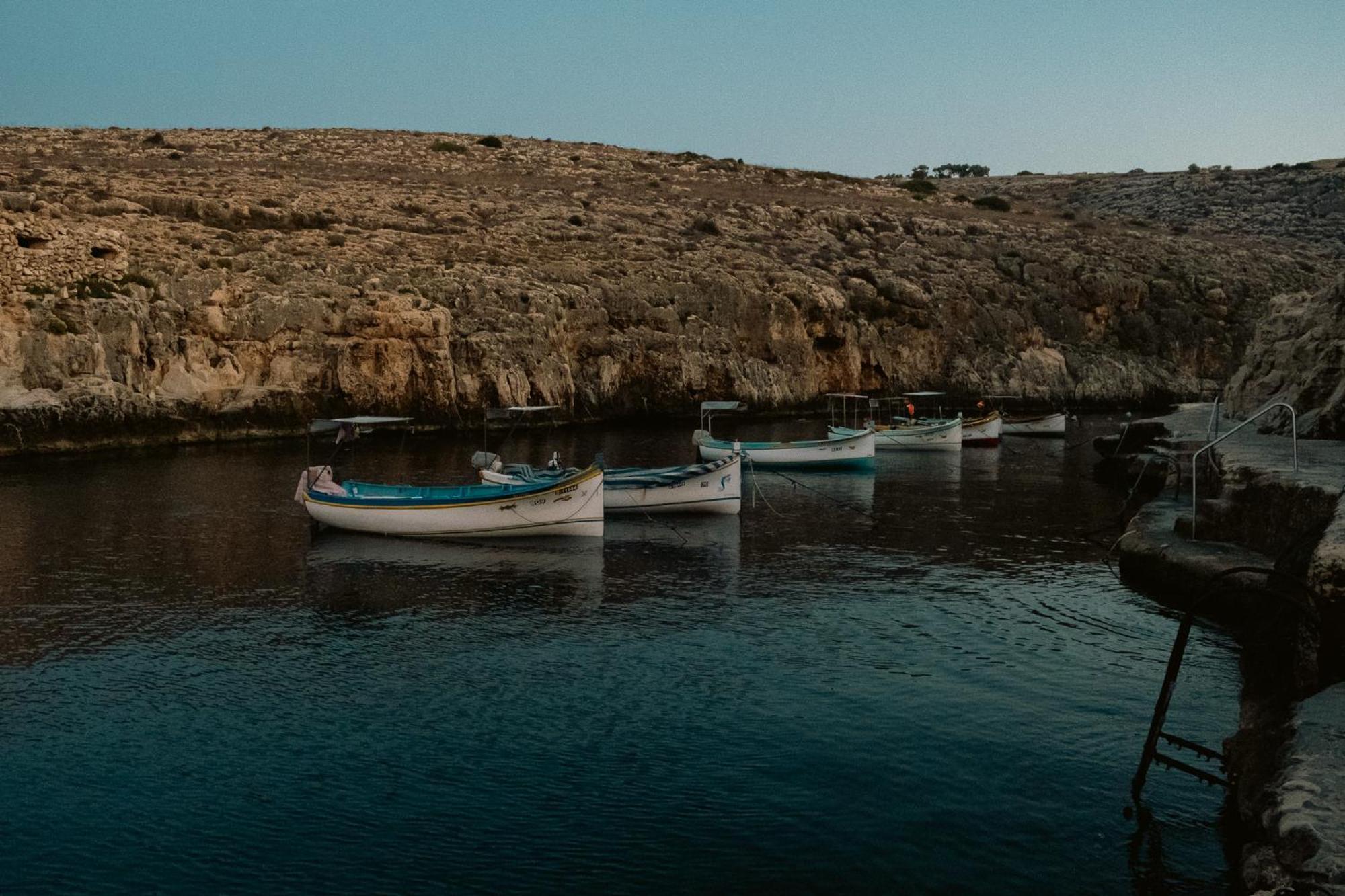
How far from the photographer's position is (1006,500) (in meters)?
44.6

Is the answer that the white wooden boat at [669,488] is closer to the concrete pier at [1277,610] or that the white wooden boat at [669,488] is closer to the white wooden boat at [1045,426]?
the concrete pier at [1277,610]

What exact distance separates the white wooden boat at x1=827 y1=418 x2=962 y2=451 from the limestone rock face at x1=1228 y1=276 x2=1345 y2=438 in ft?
51.1

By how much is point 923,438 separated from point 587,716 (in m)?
47.5

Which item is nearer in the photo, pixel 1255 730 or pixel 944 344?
pixel 1255 730

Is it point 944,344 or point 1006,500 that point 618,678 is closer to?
point 1006,500

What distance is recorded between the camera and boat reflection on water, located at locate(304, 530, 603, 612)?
2777 cm

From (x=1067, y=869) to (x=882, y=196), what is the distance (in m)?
119

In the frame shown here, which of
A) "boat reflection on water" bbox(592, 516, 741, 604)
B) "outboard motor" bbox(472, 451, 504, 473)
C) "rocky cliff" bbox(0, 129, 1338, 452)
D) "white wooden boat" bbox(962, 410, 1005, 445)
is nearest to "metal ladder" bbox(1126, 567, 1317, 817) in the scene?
"boat reflection on water" bbox(592, 516, 741, 604)

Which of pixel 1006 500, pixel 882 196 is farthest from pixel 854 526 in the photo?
pixel 882 196

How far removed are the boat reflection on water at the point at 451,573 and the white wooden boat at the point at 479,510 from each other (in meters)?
0.37

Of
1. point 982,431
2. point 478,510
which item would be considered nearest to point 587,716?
point 478,510

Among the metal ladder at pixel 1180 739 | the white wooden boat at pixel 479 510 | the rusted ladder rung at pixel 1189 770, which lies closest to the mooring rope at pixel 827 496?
the white wooden boat at pixel 479 510

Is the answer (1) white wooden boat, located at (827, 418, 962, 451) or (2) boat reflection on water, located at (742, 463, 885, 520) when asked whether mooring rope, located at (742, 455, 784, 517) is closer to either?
(2) boat reflection on water, located at (742, 463, 885, 520)

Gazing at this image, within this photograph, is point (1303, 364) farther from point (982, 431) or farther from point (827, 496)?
point (982, 431)
